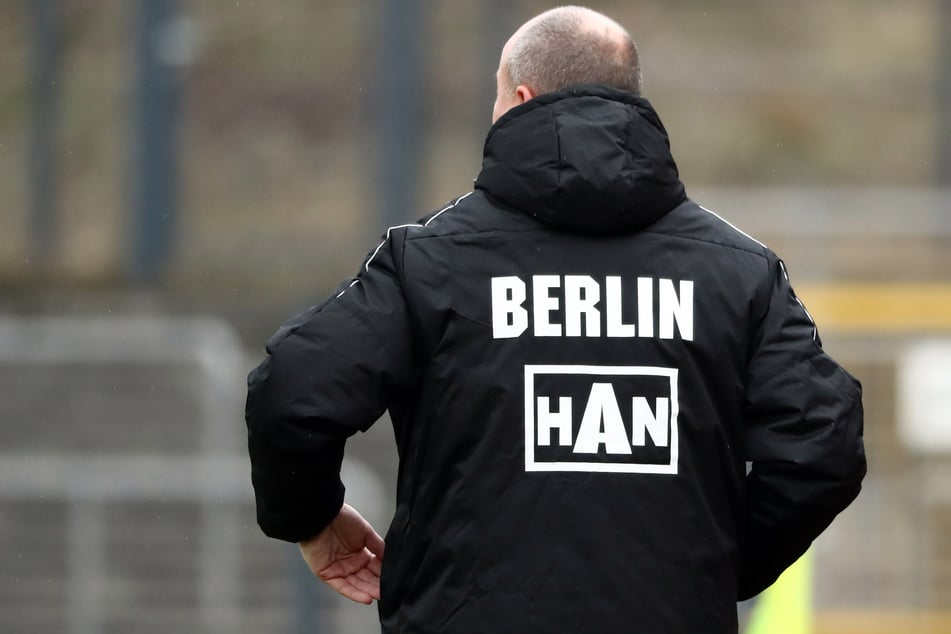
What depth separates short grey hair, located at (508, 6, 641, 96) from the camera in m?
2.41

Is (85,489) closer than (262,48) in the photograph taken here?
Yes

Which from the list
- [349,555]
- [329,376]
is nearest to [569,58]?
[329,376]

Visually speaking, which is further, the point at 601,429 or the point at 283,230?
the point at 283,230

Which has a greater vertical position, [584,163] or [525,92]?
[525,92]

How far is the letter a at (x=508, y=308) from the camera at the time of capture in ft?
7.39

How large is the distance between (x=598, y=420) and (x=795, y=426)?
313mm

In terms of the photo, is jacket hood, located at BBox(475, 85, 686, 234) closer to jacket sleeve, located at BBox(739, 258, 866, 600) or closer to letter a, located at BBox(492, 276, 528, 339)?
letter a, located at BBox(492, 276, 528, 339)

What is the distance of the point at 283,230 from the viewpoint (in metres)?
17.8

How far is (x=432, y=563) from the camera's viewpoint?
7.44 feet

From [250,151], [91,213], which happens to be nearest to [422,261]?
[91,213]

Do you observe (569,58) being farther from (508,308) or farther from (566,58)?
(508,308)

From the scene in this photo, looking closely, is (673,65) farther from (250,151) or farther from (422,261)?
(422,261)

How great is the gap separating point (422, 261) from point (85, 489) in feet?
17.5

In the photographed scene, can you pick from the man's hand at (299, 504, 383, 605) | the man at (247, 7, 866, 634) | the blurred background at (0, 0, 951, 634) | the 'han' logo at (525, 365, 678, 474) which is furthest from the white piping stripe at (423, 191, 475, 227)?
the blurred background at (0, 0, 951, 634)
